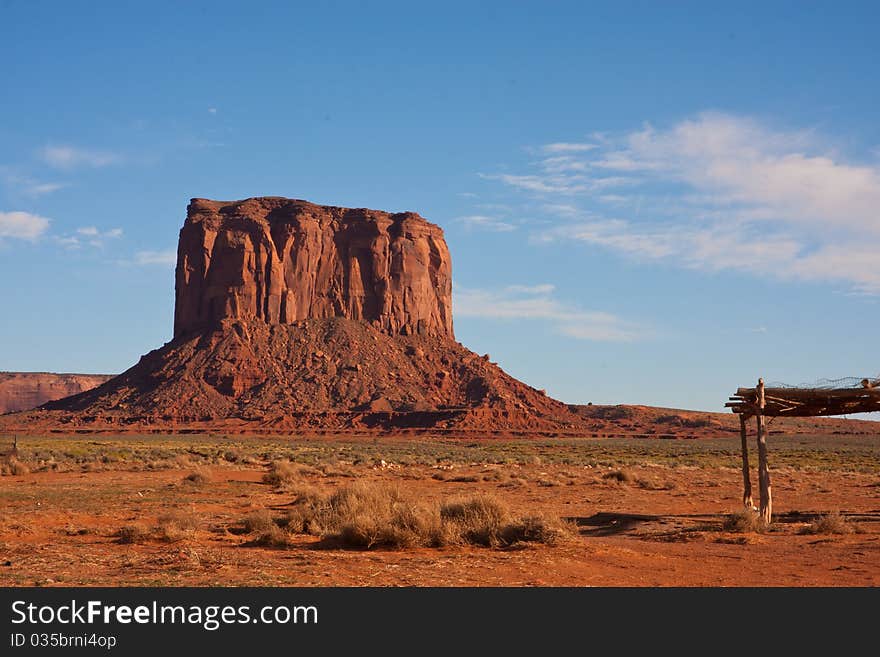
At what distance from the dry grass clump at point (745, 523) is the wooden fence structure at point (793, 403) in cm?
53

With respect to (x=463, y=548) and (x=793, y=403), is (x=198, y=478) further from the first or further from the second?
(x=793, y=403)

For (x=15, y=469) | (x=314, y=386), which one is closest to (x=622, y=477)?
(x=15, y=469)

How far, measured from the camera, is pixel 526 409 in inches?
3866

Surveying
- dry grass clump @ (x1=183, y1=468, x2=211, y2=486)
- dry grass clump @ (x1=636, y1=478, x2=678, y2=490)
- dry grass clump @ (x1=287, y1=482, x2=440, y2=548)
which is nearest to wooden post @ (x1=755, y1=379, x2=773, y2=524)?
dry grass clump @ (x1=287, y1=482, x2=440, y2=548)

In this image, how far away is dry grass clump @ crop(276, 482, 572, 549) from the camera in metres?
14.1

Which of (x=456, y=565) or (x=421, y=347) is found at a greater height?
(x=421, y=347)

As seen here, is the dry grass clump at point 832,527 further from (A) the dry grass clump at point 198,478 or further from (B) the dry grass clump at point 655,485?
(A) the dry grass clump at point 198,478

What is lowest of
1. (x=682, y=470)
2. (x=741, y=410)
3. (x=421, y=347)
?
(x=682, y=470)

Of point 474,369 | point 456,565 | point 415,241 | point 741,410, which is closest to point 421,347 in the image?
point 474,369

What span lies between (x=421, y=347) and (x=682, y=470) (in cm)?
7018

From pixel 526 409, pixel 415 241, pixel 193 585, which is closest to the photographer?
pixel 193 585

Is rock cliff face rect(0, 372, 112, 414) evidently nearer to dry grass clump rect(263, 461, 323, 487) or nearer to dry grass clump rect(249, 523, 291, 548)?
dry grass clump rect(263, 461, 323, 487)

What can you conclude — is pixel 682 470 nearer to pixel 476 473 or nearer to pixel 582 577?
pixel 476 473

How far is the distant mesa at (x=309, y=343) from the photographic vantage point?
8844 cm
